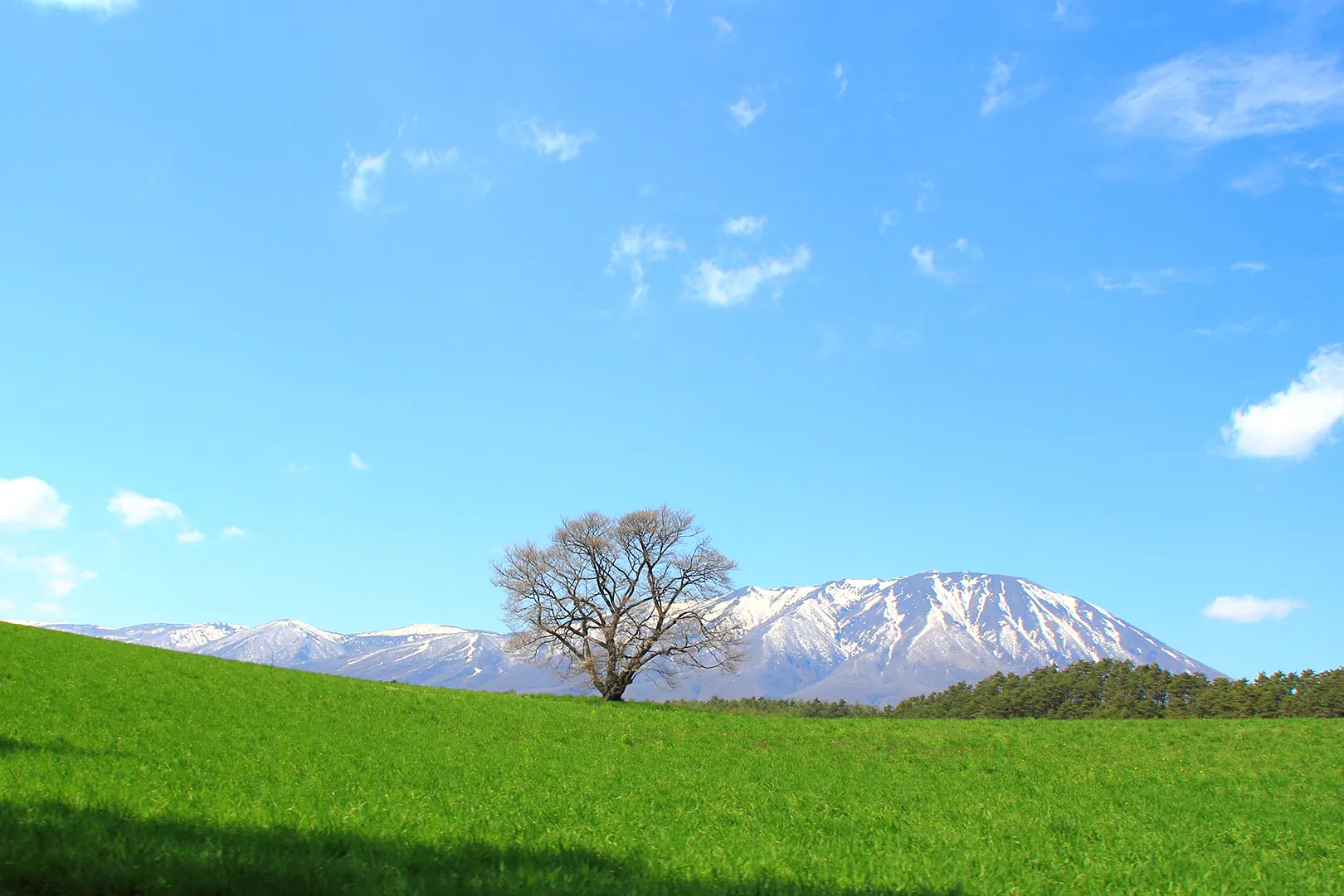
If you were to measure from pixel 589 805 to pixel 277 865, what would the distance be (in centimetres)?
758

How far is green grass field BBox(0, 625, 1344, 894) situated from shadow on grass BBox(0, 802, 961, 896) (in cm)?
4

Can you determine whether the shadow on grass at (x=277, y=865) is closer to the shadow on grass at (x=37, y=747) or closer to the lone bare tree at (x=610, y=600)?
the shadow on grass at (x=37, y=747)

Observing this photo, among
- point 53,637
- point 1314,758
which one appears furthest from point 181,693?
point 1314,758

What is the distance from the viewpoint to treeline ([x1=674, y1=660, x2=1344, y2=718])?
375 feet

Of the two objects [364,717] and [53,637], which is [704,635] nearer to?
[364,717]

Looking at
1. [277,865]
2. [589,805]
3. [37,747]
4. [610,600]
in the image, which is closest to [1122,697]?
[610,600]

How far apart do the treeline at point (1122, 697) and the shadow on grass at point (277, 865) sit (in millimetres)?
94492

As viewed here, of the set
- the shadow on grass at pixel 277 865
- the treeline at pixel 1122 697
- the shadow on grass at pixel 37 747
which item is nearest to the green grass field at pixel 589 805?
the shadow on grass at pixel 277 865

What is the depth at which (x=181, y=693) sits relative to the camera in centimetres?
3066

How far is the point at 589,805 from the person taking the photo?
14.8 meters

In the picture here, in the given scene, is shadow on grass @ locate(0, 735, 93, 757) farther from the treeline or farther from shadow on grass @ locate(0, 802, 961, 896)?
the treeline

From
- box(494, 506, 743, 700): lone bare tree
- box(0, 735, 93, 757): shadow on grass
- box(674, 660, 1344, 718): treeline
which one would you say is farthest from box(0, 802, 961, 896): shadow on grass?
box(674, 660, 1344, 718): treeline

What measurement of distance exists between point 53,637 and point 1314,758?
58.0 metres

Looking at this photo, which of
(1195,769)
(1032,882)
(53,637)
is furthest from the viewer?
(53,637)
